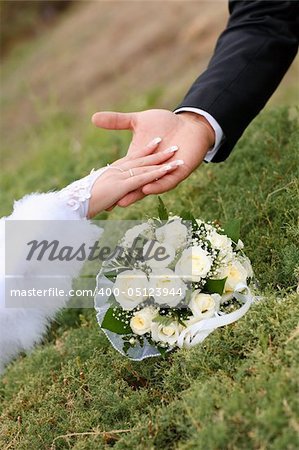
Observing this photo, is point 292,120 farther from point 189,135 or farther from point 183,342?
point 183,342

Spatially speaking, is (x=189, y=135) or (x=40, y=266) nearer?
(x=40, y=266)

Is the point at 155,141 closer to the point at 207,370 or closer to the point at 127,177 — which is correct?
the point at 127,177

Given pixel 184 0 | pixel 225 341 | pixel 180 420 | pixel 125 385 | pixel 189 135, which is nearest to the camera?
pixel 180 420

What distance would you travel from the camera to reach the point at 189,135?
2307 mm

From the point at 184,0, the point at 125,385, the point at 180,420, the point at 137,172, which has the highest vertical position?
the point at 137,172

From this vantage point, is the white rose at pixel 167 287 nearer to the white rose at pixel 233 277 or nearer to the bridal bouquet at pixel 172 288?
the bridal bouquet at pixel 172 288

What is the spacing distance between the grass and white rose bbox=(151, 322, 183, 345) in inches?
1.9

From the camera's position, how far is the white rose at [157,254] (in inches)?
75.8

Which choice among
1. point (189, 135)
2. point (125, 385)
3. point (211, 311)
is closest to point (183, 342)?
point (211, 311)

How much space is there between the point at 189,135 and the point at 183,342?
0.70 meters

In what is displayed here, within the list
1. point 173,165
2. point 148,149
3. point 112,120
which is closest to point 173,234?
point 173,165

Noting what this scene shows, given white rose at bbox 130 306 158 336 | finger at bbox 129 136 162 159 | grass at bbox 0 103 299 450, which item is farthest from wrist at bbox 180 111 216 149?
white rose at bbox 130 306 158 336

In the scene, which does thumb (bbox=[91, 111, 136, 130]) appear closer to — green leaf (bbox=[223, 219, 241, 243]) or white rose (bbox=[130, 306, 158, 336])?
green leaf (bbox=[223, 219, 241, 243])

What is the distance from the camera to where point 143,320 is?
1925 mm
